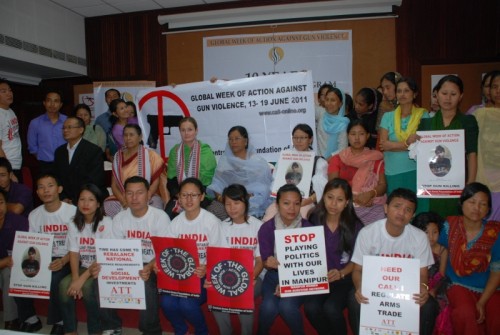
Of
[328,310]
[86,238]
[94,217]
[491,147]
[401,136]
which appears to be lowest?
[328,310]

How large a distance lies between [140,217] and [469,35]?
5449mm

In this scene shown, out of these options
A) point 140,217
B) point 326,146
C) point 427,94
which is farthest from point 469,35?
point 140,217

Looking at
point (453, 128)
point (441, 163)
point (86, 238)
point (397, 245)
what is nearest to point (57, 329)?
point (86, 238)

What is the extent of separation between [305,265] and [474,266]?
1070 millimetres

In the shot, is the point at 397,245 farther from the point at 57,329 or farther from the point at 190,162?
the point at 57,329

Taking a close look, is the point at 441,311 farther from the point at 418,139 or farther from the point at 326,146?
the point at 326,146

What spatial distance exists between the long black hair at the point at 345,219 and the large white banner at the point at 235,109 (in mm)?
1835

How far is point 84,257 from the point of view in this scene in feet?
10.1

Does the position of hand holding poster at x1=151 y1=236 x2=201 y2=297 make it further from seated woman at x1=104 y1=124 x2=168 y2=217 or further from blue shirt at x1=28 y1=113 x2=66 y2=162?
blue shirt at x1=28 y1=113 x2=66 y2=162

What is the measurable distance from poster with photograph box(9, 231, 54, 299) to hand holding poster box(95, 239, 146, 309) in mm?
474

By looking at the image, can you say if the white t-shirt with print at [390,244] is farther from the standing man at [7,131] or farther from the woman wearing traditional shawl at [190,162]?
the standing man at [7,131]

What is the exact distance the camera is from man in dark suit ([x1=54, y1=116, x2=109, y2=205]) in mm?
3861

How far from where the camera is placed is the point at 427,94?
6.07 metres

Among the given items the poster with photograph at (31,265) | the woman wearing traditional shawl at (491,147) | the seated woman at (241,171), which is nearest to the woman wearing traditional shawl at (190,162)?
the seated woman at (241,171)
